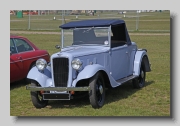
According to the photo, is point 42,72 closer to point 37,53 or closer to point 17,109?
point 17,109

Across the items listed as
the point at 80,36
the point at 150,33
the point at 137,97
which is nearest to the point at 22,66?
the point at 80,36

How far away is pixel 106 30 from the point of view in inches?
334

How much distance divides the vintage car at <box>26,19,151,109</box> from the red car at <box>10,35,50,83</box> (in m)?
1.54

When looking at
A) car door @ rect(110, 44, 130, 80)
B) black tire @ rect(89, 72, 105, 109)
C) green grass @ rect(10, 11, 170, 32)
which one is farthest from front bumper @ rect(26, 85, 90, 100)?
green grass @ rect(10, 11, 170, 32)

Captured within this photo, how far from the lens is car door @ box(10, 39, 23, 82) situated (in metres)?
9.43

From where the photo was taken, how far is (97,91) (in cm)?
749

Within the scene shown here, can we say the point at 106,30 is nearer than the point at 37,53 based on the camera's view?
Yes

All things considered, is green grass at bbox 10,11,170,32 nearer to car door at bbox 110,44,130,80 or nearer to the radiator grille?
car door at bbox 110,44,130,80

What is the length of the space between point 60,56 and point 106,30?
5.37ft

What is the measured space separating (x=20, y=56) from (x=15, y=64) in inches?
13.8

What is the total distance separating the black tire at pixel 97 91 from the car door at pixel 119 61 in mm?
993

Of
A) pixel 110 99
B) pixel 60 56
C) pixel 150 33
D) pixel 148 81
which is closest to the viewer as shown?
pixel 60 56

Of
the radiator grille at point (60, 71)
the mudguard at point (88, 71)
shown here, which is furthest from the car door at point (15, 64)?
the mudguard at point (88, 71)

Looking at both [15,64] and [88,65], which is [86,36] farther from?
[15,64]
